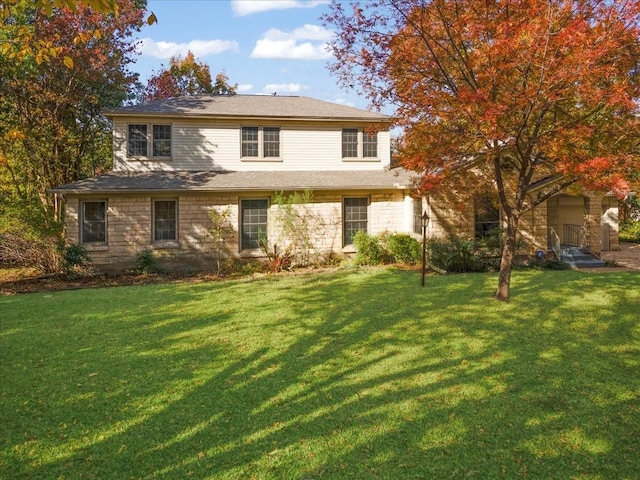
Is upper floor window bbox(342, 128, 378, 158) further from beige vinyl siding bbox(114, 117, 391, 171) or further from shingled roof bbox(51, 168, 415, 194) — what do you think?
shingled roof bbox(51, 168, 415, 194)

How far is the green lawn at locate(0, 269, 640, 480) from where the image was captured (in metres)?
3.90

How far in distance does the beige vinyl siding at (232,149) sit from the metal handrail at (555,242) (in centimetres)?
730

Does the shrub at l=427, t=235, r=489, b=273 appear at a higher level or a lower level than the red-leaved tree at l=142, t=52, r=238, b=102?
lower

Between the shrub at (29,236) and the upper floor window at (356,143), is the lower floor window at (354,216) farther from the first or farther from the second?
the shrub at (29,236)

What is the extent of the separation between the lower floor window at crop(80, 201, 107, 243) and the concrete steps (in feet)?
54.8

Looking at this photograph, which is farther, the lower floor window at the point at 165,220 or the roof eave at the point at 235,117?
the roof eave at the point at 235,117

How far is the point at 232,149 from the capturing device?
17.7m

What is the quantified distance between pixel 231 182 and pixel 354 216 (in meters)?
4.99

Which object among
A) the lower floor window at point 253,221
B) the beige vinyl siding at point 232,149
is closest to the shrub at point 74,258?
the beige vinyl siding at point 232,149

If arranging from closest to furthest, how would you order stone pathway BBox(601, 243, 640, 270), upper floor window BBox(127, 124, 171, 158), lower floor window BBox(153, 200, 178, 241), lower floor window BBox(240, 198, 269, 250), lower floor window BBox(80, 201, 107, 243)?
lower floor window BBox(80, 201, 107, 243), lower floor window BBox(153, 200, 178, 241), stone pathway BBox(601, 243, 640, 270), lower floor window BBox(240, 198, 269, 250), upper floor window BBox(127, 124, 171, 158)

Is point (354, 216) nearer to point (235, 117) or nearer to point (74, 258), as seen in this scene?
point (235, 117)

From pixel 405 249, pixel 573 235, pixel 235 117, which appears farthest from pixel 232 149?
pixel 573 235

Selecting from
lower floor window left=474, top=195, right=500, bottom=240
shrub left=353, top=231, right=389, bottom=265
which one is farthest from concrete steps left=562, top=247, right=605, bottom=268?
shrub left=353, top=231, right=389, bottom=265

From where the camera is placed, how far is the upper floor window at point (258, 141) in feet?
58.5
